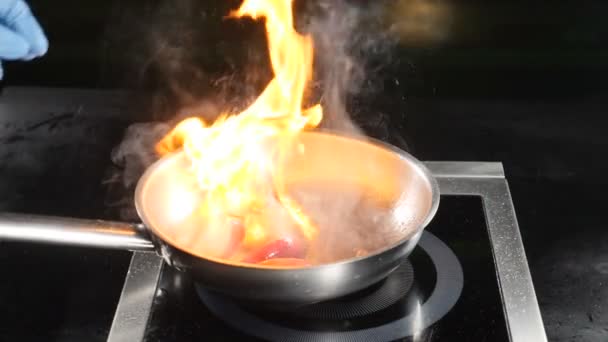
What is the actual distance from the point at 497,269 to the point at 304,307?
23 centimetres

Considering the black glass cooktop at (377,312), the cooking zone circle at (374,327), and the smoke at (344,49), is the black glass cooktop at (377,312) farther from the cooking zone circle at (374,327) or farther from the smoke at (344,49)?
the smoke at (344,49)

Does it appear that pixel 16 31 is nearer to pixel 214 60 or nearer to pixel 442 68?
pixel 214 60

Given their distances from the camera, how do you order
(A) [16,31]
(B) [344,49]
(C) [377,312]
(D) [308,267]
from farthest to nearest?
(B) [344,49]
(A) [16,31]
(C) [377,312]
(D) [308,267]

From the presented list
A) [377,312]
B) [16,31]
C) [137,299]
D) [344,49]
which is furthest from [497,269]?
[16,31]

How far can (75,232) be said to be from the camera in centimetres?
77

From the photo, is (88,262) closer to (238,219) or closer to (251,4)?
(238,219)

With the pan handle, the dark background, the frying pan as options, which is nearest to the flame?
the frying pan

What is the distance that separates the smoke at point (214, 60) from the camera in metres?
1.24

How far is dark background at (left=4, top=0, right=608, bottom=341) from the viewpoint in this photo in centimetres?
127

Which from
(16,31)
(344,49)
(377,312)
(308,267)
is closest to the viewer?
(308,267)

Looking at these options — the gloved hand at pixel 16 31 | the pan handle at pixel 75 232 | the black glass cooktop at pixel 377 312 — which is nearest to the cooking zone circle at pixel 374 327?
the black glass cooktop at pixel 377 312

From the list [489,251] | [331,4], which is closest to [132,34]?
[331,4]

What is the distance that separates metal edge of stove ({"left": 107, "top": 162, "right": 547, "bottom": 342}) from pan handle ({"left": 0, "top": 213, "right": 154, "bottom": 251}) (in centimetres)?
8

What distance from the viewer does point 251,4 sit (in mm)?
1217
